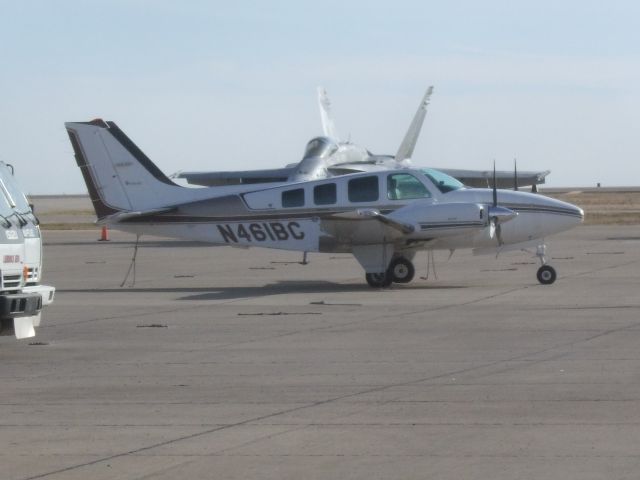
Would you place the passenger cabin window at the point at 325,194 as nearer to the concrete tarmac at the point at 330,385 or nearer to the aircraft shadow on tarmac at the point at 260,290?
the aircraft shadow on tarmac at the point at 260,290

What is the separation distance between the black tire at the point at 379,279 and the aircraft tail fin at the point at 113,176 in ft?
12.5

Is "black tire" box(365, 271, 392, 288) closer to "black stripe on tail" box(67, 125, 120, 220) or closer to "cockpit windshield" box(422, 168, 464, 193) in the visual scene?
"cockpit windshield" box(422, 168, 464, 193)

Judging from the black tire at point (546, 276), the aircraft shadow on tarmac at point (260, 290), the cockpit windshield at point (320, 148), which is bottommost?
the aircraft shadow on tarmac at point (260, 290)

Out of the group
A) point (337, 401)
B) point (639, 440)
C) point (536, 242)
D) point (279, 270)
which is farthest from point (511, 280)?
point (639, 440)

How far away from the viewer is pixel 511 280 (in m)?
22.4

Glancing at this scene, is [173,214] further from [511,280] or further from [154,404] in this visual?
[154,404]

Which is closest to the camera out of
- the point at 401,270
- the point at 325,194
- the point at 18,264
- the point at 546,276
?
the point at 18,264

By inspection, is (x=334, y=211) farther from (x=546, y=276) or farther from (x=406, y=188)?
(x=546, y=276)

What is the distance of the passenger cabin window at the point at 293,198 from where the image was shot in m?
21.7

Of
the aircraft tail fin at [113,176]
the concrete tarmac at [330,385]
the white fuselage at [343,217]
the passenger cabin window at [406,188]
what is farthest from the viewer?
the aircraft tail fin at [113,176]

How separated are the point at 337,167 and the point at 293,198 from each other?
20591mm

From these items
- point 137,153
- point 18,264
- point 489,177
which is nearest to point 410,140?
point 489,177

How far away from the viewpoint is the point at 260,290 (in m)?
21.4

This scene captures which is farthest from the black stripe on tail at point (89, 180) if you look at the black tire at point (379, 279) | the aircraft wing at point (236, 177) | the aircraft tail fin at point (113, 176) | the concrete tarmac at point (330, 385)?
the aircraft wing at point (236, 177)
